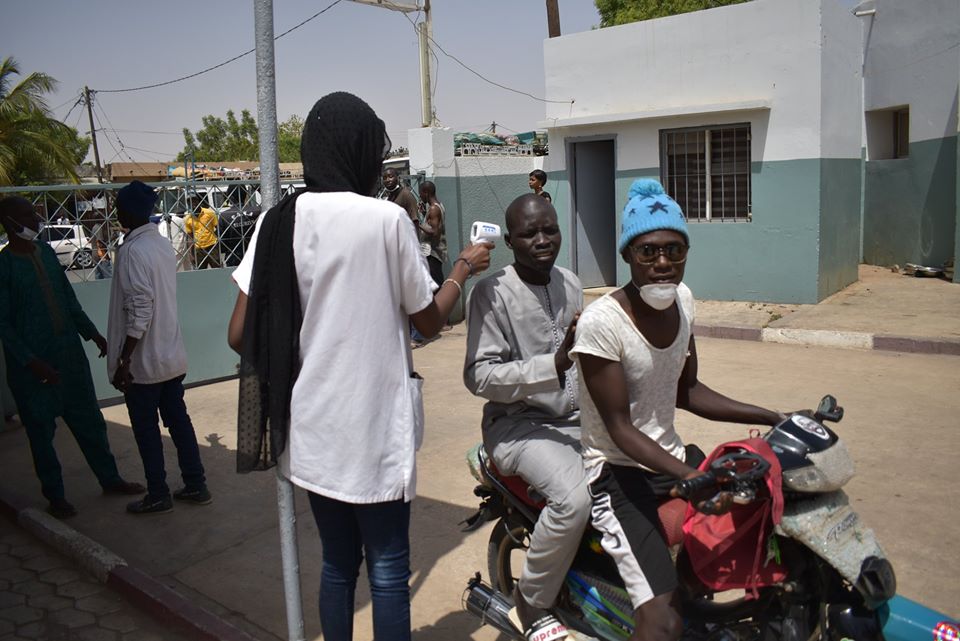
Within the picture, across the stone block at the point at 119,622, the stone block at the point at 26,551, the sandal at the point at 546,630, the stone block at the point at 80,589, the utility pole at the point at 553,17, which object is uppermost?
the utility pole at the point at 553,17

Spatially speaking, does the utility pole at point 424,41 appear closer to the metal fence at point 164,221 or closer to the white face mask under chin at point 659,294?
the metal fence at point 164,221

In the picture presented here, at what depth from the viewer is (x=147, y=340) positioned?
4.77 m

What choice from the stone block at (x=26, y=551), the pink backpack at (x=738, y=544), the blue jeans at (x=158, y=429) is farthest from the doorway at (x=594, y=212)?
the pink backpack at (x=738, y=544)

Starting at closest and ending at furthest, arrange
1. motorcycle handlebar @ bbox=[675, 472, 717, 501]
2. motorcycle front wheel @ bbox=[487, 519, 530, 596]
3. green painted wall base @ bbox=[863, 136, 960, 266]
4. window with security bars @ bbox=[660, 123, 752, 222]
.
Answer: motorcycle handlebar @ bbox=[675, 472, 717, 501] → motorcycle front wheel @ bbox=[487, 519, 530, 596] → window with security bars @ bbox=[660, 123, 752, 222] → green painted wall base @ bbox=[863, 136, 960, 266]

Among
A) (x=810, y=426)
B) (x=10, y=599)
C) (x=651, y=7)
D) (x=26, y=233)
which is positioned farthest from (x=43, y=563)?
(x=651, y=7)

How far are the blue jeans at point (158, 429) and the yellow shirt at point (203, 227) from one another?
3387 millimetres

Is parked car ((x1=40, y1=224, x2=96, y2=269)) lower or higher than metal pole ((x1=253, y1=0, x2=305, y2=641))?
lower

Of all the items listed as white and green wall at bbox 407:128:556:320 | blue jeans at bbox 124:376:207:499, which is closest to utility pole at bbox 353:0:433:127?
white and green wall at bbox 407:128:556:320

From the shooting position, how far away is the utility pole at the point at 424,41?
13.9 metres

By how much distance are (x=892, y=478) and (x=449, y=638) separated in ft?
9.53

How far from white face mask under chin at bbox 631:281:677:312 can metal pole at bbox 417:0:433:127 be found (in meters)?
12.0

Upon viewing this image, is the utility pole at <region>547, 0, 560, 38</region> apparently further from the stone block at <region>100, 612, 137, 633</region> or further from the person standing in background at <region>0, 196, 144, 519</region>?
the stone block at <region>100, 612, 137, 633</region>

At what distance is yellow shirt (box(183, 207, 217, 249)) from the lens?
26.2 ft

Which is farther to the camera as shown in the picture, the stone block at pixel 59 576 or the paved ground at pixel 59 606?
the stone block at pixel 59 576
